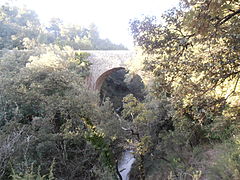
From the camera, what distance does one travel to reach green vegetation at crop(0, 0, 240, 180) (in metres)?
2.45

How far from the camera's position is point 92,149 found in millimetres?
4762

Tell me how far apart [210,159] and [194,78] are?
10.8ft

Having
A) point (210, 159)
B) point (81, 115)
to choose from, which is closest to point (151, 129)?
point (210, 159)

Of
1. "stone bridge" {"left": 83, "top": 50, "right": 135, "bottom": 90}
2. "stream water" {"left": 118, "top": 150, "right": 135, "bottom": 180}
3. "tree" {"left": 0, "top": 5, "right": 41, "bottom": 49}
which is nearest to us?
"stream water" {"left": 118, "top": 150, "right": 135, "bottom": 180}

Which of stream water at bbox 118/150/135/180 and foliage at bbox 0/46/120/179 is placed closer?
foliage at bbox 0/46/120/179

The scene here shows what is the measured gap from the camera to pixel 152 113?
Result: 5.57 meters

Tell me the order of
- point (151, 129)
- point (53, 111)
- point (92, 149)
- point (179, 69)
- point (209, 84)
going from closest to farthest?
point (209, 84), point (179, 69), point (92, 149), point (53, 111), point (151, 129)

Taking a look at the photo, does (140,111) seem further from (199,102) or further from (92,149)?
(199,102)

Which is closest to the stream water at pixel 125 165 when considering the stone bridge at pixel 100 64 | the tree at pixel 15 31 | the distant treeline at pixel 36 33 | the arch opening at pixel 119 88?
the stone bridge at pixel 100 64

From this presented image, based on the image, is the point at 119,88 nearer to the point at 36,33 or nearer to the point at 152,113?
the point at 36,33

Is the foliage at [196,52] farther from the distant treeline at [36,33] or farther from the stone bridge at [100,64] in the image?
the distant treeline at [36,33]

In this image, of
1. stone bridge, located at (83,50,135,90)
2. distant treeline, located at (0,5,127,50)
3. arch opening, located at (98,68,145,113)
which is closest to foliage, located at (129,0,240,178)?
stone bridge, located at (83,50,135,90)

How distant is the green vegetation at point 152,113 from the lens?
2453 mm

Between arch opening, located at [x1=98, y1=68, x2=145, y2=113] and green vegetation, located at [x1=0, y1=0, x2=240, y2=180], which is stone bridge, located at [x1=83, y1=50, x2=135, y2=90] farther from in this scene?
green vegetation, located at [x1=0, y1=0, x2=240, y2=180]
